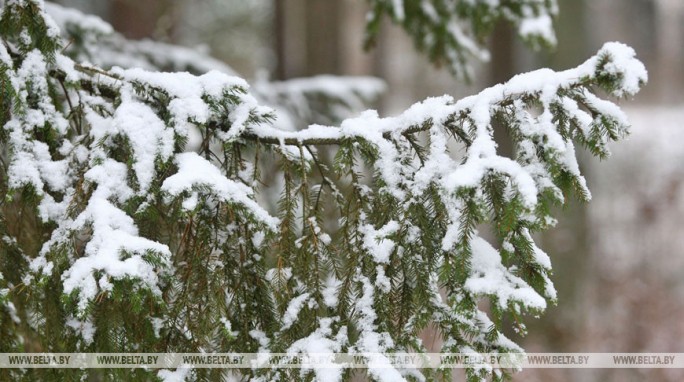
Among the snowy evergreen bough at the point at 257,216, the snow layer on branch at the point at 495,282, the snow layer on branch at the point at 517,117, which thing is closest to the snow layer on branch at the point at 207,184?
the snowy evergreen bough at the point at 257,216

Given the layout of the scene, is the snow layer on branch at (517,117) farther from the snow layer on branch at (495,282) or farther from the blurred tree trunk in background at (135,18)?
the blurred tree trunk in background at (135,18)

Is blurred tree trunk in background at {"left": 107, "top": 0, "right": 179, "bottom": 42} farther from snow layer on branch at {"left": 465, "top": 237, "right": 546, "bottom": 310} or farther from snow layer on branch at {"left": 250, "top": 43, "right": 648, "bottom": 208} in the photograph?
snow layer on branch at {"left": 465, "top": 237, "right": 546, "bottom": 310}

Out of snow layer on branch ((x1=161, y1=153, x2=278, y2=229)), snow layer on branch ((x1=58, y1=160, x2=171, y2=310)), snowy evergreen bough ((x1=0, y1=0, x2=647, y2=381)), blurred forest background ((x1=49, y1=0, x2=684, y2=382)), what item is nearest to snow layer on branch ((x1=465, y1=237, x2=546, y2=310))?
snowy evergreen bough ((x1=0, y1=0, x2=647, y2=381))

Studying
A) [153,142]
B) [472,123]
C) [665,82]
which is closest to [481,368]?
[472,123]

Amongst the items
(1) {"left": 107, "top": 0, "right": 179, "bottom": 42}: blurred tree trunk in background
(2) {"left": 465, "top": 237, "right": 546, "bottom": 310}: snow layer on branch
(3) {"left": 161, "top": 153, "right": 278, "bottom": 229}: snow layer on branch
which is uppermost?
(1) {"left": 107, "top": 0, "right": 179, "bottom": 42}: blurred tree trunk in background

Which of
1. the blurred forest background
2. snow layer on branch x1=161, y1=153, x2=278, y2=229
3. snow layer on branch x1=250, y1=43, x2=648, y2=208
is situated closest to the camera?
snow layer on branch x1=250, y1=43, x2=648, y2=208

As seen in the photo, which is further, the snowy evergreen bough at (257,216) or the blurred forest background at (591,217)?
the blurred forest background at (591,217)

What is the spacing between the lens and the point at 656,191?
8328 mm

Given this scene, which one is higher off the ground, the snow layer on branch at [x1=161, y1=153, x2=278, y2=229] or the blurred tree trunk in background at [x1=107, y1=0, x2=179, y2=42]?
the blurred tree trunk in background at [x1=107, y1=0, x2=179, y2=42]

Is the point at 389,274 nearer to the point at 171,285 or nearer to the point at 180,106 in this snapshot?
the point at 171,285

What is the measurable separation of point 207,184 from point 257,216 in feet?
0.64

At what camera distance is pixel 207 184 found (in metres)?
1.74

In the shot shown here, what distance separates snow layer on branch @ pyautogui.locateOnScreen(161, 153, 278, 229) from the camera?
1.70 meters

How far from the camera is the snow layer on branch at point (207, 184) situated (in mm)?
1701
